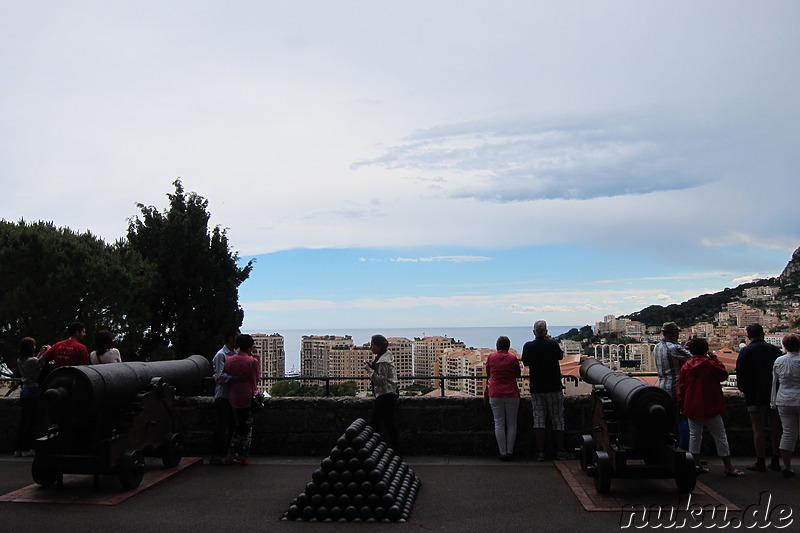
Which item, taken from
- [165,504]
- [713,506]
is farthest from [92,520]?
[713,506]

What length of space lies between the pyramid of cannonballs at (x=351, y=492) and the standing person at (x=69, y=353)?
11.6 ft

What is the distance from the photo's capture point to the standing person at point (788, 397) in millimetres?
7406

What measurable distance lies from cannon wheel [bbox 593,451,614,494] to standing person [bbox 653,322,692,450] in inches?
67.9

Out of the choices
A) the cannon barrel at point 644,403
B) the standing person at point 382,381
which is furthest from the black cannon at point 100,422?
the cannon barrel at point 644,403

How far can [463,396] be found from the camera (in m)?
9.32

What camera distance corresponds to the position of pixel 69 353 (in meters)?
8.20

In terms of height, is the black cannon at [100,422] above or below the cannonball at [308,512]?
above

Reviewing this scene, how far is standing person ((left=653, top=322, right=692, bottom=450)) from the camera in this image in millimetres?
8000

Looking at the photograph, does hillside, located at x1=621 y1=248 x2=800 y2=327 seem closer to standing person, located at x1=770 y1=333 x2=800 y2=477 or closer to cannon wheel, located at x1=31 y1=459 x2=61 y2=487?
standing person, located at x1=770 y1=333 x2=800 y2=477

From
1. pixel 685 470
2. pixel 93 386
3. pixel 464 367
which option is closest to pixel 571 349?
pixel 464 367

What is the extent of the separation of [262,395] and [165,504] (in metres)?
2.59

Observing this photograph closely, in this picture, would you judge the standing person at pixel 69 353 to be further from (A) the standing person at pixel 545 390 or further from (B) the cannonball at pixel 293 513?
(A) the standing person at pixel 545 390

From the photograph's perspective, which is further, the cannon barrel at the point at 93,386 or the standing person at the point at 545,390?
the standing person at the point at 545,390

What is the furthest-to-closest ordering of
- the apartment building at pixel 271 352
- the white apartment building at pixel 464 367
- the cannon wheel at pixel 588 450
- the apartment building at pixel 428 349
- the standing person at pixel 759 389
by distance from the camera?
the apartment building at pixel 271 352 → the apartment building at pixel 428 349 → the white apartment building at pixel 464 367 → the standing person at pixel 759 389 → the cannon wheel at pixel 588 450
